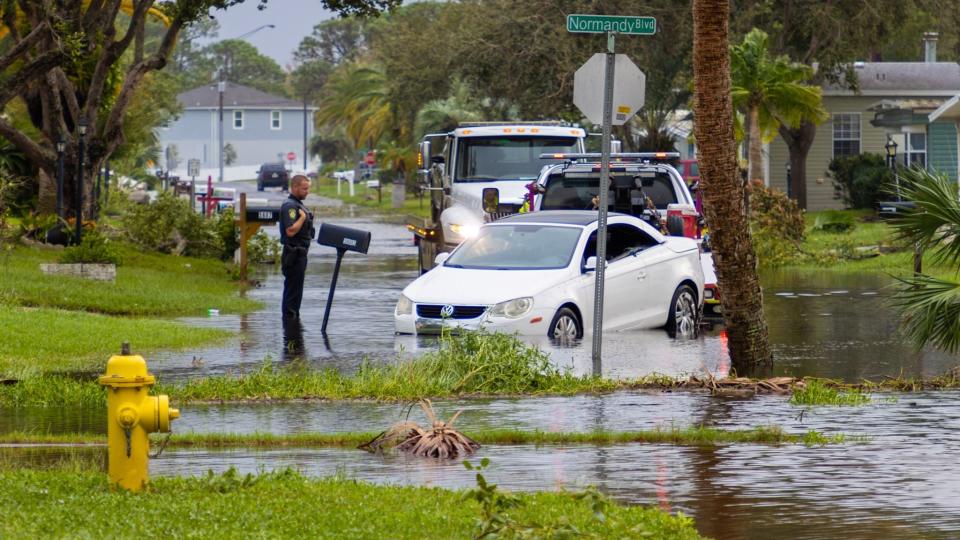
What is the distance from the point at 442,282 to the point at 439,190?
1066 cm

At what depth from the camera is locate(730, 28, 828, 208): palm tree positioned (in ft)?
132

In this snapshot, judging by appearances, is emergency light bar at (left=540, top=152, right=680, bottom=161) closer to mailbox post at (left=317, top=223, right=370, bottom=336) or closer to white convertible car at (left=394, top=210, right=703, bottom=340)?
white convertible car at (left=394, top=210, right=703, bottom=340)

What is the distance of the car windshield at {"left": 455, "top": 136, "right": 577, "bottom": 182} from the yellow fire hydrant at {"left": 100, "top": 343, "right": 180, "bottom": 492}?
1908cm

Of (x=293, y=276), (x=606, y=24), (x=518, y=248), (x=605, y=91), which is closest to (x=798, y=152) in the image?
(x=293, y=276)

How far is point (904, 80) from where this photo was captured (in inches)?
2227

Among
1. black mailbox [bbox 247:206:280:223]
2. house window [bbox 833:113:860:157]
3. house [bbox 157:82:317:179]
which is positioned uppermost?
house [bbox 157:82:317:179]

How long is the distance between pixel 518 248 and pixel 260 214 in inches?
396

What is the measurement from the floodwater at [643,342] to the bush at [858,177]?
→ 24.8m

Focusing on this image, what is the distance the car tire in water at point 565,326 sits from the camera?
16.7m

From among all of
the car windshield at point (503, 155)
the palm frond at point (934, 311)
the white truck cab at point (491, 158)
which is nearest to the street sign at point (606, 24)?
the palm frond at point (934, 311)

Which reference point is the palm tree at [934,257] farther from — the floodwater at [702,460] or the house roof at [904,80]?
the house roof at [904,80]

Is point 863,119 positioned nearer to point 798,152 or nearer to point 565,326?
point 798,152

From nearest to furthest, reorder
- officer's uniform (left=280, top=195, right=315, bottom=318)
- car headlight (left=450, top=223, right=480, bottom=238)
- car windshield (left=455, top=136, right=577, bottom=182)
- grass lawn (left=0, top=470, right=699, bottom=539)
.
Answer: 1. grass lawn (left=0, top=470, right=699, bottom=539)
2. officer's uniform (left=280, top=195, right=315, bottom=318)
3. car headlight (left=450, top=223, right=480, bottom=238)
4. car windshield (left=455, top=136, right=577, bottom=182)

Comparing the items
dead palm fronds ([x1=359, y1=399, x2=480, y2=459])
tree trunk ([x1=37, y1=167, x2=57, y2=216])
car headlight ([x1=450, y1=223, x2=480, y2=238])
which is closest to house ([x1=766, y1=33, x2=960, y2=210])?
tree trunk ([x1=37, y1=167, x2=57, y2=216])
